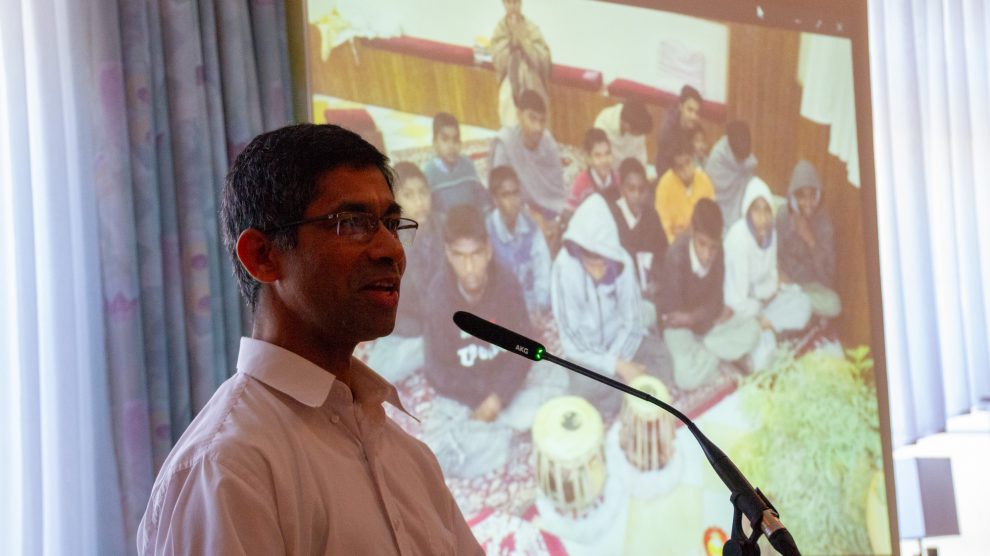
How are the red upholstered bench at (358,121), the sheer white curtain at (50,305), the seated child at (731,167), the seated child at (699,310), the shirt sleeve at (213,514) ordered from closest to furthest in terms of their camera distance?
the shirt sleeve at (213,514) < the sheer white curtain at (50,305) < the red upholstered bench at (358,121) < the seated child at (699,310) < the seated child at (731,167)

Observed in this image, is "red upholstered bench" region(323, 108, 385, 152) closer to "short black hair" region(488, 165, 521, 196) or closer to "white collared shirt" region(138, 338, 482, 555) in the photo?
"short black hair" region(488, 165, 521, 196)

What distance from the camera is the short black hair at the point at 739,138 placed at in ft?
11.4

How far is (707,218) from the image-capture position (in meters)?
3.42

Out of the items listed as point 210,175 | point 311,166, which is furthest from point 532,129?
point 311,166

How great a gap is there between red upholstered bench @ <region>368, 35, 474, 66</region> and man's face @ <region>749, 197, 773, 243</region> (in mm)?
1075

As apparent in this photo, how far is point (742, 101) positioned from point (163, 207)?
1840 mm

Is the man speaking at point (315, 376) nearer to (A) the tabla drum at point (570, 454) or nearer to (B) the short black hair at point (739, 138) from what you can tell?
(A) the tabla drum at point (570, 454)

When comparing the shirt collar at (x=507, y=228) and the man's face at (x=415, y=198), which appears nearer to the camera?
the man's face at (x=415, y=198)

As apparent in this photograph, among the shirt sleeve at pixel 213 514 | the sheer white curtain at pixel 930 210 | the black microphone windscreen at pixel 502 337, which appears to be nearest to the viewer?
the shirt sleeve at pixel 213 514

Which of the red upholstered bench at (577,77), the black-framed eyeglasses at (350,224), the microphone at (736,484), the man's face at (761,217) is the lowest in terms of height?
the microphone at (736,484)

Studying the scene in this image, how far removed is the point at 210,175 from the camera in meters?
2.76

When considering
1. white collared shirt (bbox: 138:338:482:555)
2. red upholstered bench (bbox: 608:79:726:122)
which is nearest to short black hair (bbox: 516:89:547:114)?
red upholstered bench (bbox: 608:79:726:122)

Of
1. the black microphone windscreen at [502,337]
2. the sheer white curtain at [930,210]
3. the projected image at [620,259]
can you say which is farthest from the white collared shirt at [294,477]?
the sheer white curtain at [930,210]

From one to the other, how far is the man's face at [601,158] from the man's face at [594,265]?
9.5 inches
